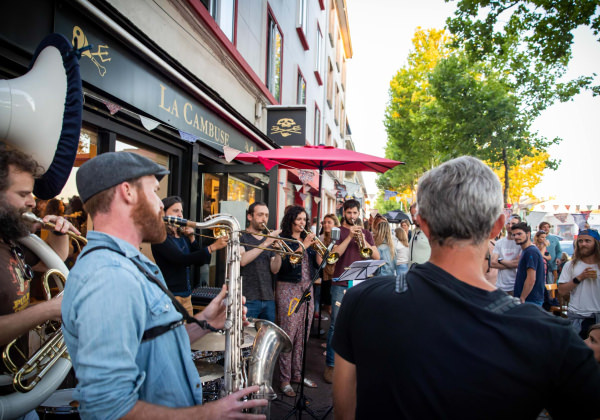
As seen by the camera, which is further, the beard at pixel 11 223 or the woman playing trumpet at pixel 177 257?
the woman playing trumpet at pixel 177 257

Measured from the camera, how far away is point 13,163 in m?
1.71

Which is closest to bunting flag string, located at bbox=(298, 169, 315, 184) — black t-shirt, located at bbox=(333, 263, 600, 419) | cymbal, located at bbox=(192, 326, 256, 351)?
cymbal, located at bbox=(192, 326, 256, 351)

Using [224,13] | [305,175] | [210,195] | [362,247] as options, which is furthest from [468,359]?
[305,175]

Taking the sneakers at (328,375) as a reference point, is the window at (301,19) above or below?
above

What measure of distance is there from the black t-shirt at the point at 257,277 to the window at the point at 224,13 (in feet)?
14.9

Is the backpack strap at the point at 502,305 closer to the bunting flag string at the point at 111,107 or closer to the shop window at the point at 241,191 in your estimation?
the bunting flag string at the point at 111,107

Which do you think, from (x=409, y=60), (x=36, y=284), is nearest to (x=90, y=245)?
(x=36, y=284)

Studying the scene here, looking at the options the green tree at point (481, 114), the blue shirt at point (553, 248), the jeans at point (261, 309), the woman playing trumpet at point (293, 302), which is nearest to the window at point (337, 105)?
the green tree at point (481, 114)

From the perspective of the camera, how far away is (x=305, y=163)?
627cm

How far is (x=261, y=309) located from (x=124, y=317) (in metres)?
3.02

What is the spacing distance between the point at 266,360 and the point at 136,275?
1.47 meters

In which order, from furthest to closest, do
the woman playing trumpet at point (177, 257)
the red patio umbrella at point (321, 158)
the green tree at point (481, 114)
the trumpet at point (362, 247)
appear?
the green tree at point (481, 114), the red patio umbrella at point (321, 158), the trumpet at point (362, 247), the woman playing trumpet at point (177, 257)

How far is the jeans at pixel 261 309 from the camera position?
4000 mm

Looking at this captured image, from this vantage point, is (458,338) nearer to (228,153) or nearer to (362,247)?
(362,247)
